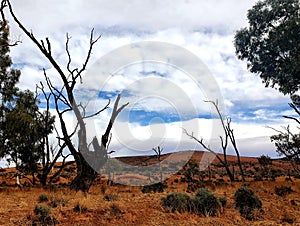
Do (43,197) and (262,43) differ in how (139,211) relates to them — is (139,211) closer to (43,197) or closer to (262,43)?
(43,197)

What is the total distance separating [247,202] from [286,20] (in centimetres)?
1494

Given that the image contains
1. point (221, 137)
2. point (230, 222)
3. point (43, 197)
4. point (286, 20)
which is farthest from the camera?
point (221, 137)

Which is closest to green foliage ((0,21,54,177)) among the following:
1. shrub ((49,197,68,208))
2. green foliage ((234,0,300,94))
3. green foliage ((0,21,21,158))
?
green foliage ((0,21,21,158))

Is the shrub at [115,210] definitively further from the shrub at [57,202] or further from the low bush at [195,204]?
the shrub at [57,202]

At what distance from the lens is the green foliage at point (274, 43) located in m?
19.9

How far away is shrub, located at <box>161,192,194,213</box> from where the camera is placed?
982 cm

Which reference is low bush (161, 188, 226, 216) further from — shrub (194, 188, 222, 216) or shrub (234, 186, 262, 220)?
shrub (234, 186, 262, 220)

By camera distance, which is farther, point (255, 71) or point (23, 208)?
point (255, 71)

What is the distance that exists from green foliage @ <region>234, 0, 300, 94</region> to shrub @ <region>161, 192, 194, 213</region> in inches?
511

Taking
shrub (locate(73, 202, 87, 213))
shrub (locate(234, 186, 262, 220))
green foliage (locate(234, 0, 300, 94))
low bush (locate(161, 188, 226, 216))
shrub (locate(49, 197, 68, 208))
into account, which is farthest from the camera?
green foliage (locate(234, 0, 300, 94))

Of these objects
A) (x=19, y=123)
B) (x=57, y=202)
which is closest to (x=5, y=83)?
(x=19, y=123)

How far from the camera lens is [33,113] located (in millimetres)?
23016

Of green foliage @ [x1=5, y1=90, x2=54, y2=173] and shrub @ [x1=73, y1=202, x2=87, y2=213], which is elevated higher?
green foliage @ [x1=5, y1=90, x2=54, y2=173]

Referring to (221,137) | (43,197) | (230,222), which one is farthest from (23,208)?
(221,137)
